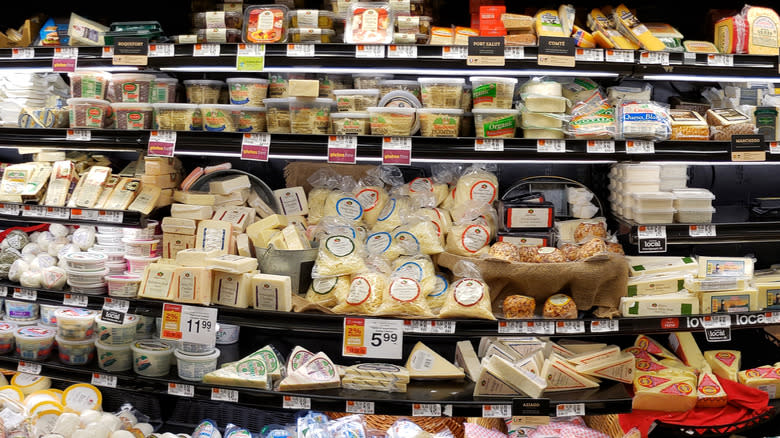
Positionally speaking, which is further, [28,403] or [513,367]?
[28,403]

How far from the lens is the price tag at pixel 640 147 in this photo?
2.48 m

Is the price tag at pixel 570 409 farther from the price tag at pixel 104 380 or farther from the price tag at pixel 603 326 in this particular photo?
the price tag at pixel 104 380

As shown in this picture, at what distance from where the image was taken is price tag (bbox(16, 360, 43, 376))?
2.85m

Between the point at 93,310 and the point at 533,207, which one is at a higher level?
the point at 533,207

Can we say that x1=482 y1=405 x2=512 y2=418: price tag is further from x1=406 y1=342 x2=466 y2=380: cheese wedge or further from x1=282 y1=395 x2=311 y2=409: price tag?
x1=282 y1=395 x2=311 y2=409: price tag

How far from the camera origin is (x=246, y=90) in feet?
8.68

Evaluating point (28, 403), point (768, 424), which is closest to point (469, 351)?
point (768, 424)

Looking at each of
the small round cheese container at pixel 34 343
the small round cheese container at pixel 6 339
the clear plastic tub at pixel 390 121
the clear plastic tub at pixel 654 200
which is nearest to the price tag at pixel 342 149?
the clear plastic tub at pixel 390 121

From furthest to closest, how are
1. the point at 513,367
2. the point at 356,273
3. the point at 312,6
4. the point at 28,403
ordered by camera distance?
1. the point at 312,6
2. the point at 28,403
3. the point at 356,273
4. the point at 513,367

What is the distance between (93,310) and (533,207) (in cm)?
210

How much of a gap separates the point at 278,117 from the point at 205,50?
15.4 inches

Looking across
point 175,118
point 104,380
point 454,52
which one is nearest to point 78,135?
point 175,118

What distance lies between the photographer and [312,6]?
3.08 metres

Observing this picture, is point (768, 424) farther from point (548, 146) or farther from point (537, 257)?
point (548, 146)
